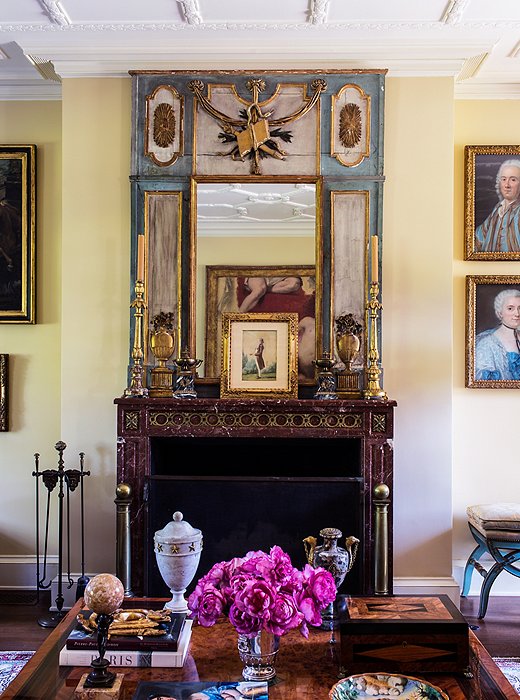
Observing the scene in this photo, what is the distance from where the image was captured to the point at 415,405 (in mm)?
3934

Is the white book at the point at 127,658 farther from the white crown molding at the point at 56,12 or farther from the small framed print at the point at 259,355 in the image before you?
the white crown molding at the point at 56,12

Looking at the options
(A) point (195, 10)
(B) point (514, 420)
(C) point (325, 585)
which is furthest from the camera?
(B) point (514, 420)

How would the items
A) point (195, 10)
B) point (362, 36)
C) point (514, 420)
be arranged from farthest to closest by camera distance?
point (514, 420) → point (362, 36) → point (195, 10)

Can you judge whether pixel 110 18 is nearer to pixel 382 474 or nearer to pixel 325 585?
pixel 382 474

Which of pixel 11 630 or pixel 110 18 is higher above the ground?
pixel 110 18

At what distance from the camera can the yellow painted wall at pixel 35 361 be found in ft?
13.9

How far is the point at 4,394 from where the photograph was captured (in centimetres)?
421

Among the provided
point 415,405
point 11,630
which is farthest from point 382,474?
point 11,630

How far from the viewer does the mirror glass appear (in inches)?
153

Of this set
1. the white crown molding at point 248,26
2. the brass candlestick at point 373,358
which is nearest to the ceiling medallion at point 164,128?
the white crown molding at point 248,26

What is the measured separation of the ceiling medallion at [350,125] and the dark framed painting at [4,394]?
7.52ft

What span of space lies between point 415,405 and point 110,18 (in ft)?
8.33

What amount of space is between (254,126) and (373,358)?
1.40 meters

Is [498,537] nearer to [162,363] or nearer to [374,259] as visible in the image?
[374,259]
